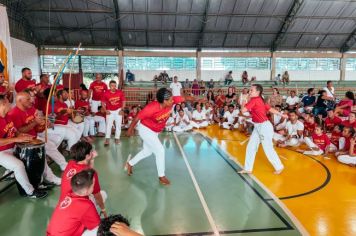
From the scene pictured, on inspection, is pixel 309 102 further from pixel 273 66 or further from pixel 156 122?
pixel 273 66

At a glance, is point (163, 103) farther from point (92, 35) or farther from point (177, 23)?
point (92, 35)

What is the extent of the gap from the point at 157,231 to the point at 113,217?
71.5 inches

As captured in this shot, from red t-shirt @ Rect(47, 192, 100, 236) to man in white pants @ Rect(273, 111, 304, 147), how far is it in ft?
23.4

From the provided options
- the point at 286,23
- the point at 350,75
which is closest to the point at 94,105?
the point at 286,23

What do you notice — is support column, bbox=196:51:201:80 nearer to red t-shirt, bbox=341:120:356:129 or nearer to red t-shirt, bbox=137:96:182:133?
red t-shirt, bbox=341:120:356:129

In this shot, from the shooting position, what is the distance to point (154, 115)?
492 cm

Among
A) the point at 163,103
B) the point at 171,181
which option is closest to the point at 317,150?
the point at 171,181

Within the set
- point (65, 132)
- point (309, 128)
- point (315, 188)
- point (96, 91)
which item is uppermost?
point (96, 91)

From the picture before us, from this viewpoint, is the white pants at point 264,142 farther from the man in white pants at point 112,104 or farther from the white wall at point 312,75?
the white wall at point 312,75

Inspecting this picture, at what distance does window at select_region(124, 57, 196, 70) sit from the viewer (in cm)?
2236

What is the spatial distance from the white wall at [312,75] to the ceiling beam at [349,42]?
204 cm

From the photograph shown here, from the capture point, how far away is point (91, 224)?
226 centimetres

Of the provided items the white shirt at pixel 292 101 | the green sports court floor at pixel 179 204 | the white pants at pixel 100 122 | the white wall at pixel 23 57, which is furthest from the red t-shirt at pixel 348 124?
the white wall at pixel 23 57

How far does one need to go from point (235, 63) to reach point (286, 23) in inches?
199
